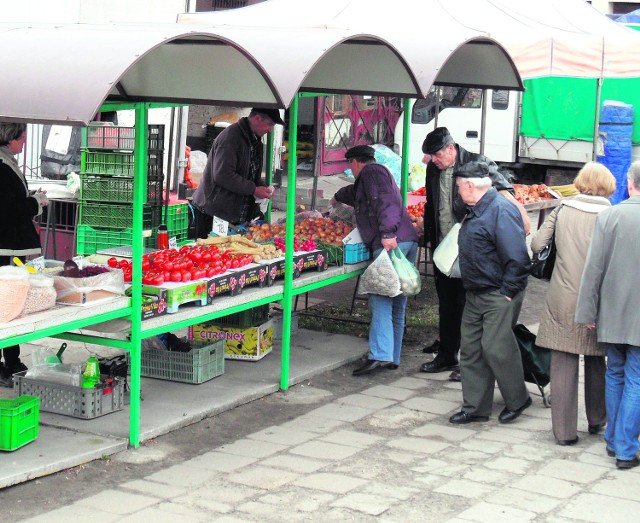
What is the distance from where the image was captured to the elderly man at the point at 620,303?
19.2 ft

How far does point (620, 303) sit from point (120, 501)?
2982 millimetres

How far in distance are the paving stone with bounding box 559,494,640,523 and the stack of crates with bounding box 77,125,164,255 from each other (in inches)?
137

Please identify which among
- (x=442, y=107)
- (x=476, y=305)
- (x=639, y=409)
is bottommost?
(x=639, y=409)

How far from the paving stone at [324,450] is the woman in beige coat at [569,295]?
1339 millimetres

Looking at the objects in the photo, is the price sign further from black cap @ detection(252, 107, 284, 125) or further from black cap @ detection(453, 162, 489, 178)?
black cap @ detection(453, 162, 489, 178)

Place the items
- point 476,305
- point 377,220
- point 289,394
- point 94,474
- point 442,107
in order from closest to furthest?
1. point 94,474
2. point 476,305
3. point 289,394
4. point 377,220
5. point 442,107

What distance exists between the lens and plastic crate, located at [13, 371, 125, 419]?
21.0ft

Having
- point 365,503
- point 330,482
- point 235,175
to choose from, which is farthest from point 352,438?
point 235,175

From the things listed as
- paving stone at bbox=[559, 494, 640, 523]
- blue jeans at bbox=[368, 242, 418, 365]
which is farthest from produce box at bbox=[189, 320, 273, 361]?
paving stone at bbox=[559, 494, 640, 523]

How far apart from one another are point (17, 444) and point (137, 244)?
1307 millimetres

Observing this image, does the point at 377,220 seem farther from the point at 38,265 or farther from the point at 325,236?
the point at 38,265

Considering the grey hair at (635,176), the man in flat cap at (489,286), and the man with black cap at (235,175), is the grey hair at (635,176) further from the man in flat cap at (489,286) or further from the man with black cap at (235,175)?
the man with black cap at (235,175)

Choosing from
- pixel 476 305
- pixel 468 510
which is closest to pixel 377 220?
pixel 476 305

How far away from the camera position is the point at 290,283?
7477mm
